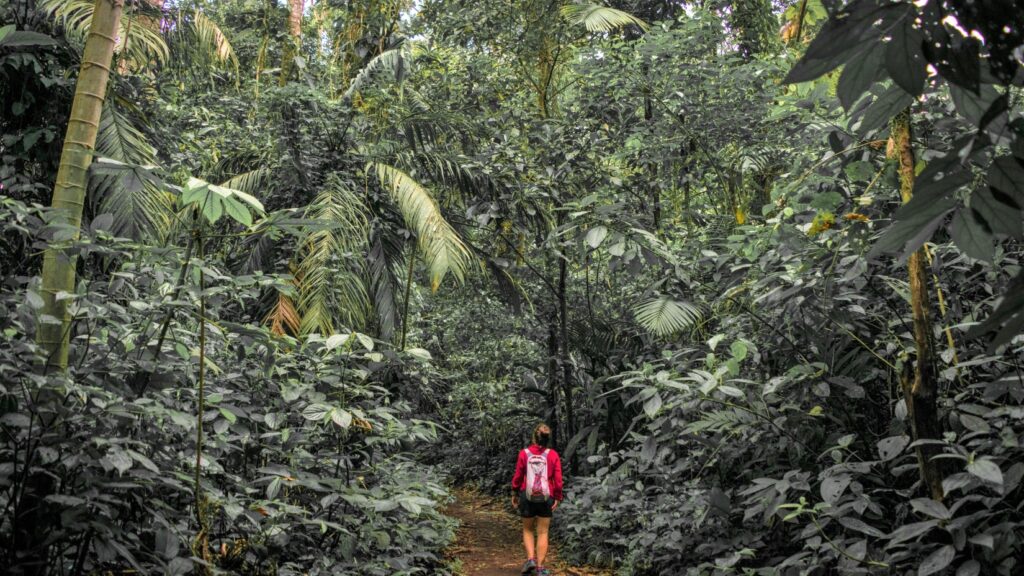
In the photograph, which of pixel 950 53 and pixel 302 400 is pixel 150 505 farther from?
pixel 950 53

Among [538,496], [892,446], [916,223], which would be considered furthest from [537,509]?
[916,223]

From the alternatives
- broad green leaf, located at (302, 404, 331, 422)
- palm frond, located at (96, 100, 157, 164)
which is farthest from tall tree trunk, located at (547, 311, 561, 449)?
broad green leaf, located at (302, 404, 331, 422)

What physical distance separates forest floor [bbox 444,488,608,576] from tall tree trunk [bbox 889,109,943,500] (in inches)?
154

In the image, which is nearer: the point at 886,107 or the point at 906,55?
the point at 906,55

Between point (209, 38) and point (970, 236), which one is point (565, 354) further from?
point (970, 236)

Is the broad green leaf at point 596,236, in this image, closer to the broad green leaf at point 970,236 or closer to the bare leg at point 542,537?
the broad green leaf at point 970,236

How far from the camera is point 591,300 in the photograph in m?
9.28

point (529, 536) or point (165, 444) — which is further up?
point (165, 444)

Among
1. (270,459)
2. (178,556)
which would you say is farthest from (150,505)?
(270,459)

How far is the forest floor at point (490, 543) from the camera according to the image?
6586mm

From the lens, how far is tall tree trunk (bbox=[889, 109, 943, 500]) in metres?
2.74

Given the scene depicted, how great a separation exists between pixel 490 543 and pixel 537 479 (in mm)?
2319

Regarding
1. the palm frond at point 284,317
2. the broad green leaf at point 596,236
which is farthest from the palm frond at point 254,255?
the broad green leaf at point 596,236

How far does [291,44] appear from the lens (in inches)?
384
